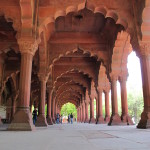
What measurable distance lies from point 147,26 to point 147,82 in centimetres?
230

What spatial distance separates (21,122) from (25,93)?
1.06 metres

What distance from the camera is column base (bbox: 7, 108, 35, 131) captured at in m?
6.51

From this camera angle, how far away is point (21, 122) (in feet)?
21.7

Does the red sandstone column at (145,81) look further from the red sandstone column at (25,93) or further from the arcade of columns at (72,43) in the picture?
the red sandstone column at (25,93)

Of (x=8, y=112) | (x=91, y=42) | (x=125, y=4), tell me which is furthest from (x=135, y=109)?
(x=125, y=4)

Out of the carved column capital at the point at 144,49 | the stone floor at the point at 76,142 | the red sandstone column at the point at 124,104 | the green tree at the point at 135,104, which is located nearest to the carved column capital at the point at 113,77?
the red sandstone column at the point at 124,104

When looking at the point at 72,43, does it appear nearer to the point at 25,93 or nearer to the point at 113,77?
the point at 113,77

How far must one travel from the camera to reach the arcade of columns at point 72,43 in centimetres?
757

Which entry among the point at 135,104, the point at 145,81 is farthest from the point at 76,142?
the point at 135,104

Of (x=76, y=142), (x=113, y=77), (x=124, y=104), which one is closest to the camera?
(x=76, y=142)

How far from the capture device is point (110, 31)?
40.2 feet

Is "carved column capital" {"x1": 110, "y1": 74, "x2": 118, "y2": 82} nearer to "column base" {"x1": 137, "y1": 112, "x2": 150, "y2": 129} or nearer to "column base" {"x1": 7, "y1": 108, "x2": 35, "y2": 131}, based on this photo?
"column base" {"x1": 137, "y1": 112, "x2": 150, "y2": 129}

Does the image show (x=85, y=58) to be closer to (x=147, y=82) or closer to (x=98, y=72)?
(x=98, y=72)

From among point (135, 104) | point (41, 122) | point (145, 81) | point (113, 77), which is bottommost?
point (41, 122)
